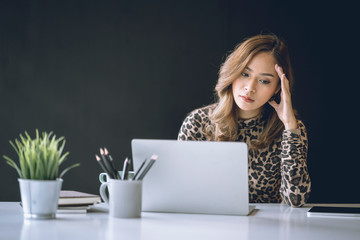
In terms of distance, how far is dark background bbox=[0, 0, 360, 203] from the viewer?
10.2 feet

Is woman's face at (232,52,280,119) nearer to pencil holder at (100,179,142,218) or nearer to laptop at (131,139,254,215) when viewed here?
laptop at (131,139,254,215)

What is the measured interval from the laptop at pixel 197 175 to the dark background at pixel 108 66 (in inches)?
67.7

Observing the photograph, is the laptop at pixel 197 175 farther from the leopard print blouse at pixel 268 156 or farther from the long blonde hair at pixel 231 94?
the long blonde hair at pixel 231 94

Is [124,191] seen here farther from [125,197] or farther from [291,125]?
[291,125]

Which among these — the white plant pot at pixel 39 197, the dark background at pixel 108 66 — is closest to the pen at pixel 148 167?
the white plant pot at pixel 39 197

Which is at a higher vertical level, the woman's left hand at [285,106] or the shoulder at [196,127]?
the woman's left hand at [285,106]

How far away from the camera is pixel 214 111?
95.7 inches

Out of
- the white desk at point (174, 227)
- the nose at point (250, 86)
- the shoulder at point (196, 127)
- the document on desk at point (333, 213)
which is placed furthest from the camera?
the shoulder at point (196, 127)

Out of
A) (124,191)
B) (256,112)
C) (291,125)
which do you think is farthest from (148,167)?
(256,112)

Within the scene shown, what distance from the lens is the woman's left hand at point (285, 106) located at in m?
2.13

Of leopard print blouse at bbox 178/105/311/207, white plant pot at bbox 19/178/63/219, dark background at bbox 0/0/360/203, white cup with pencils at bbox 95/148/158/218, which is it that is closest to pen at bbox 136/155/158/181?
white cup with pencils at bbox 95/148/158/218

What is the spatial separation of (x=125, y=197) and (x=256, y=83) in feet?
3.93

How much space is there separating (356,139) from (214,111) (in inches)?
41.9

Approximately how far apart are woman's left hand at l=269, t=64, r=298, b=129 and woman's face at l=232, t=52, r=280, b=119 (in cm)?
4
